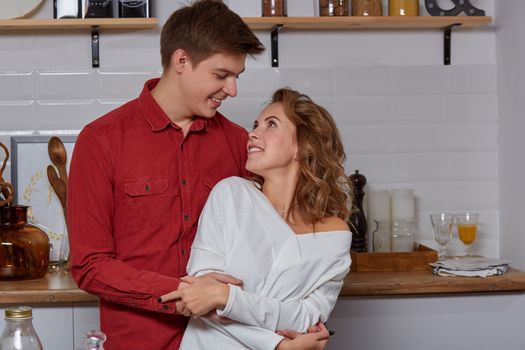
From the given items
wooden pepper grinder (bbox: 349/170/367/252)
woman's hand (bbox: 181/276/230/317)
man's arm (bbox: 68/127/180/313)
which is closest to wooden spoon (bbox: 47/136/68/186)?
→ wooden pepper grinder (bbox: 349/170/367/252)

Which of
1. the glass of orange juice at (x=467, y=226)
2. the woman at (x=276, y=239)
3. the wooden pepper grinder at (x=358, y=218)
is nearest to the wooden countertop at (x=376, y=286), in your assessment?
the wooden pepper grinder at (x=358, y=218)

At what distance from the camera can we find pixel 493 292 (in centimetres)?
318

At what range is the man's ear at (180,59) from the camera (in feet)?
7.33

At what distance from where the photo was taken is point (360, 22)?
11.1ft

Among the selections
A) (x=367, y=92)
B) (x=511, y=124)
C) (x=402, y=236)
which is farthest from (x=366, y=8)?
(x=402, y=236)

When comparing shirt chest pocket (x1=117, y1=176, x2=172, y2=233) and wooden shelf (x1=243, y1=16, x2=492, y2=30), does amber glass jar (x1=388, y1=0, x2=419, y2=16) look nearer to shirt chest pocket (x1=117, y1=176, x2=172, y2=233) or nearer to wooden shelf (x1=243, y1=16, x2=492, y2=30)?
wooden shelf (x1=243, y1=16, x2=492, y2=30)

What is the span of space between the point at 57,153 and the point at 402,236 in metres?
1.38

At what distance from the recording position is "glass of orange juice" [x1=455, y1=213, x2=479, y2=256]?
343 centimetres

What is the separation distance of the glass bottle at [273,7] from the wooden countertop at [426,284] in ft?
3.41

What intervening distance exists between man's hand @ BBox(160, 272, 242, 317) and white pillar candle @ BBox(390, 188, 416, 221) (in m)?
1.56

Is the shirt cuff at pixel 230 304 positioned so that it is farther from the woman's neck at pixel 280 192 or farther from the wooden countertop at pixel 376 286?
the wooden countertop at pixel 376 286

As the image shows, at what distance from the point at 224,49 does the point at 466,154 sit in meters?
1.74

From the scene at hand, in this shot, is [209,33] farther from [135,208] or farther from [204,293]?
[204,293]

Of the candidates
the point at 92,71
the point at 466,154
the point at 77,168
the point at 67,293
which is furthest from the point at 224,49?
the point at 466,154
